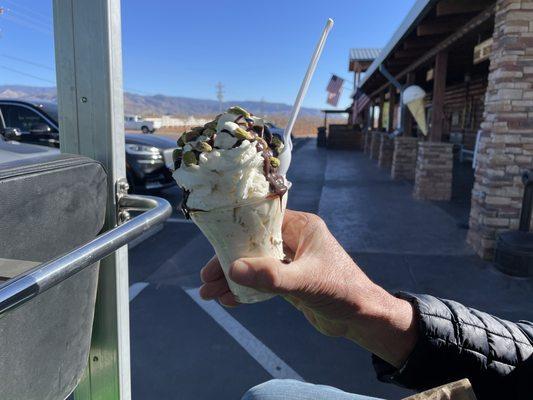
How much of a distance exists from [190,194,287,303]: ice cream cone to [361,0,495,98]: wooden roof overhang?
17.4 ft

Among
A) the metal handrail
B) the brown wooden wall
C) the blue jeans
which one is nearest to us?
the metal handrail

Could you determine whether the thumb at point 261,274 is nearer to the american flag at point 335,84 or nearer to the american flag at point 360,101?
the american flag at point 360,101

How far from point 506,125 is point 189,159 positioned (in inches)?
186

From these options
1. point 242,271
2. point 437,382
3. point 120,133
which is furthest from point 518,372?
point 120,133

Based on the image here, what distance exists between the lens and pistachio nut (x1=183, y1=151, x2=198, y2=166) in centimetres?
101

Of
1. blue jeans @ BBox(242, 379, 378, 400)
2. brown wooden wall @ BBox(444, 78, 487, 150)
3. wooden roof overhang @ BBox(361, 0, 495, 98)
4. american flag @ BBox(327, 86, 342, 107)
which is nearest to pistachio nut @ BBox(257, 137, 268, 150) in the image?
blue jeans @ BBox(242, 379, 378, 400)

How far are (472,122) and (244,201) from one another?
15.9 m

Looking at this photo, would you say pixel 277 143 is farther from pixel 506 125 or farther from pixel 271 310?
pixel 506 125

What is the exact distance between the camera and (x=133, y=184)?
322 inches

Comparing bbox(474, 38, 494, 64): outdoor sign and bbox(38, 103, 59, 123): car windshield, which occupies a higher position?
bbox(474, 38, 494, 64): outdoor sign

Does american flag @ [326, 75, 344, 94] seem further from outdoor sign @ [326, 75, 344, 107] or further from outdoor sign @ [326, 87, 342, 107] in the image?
outdoor sign @ [326, 87, 342, 107]

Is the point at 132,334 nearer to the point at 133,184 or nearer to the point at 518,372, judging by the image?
the point at 518,372

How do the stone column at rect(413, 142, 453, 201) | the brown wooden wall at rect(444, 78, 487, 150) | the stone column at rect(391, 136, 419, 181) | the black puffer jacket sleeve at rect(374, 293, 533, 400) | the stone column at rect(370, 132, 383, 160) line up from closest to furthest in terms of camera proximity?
the black puffer jacket sleeve at rect(374, 293, 533, 400) < the stone column at rect(413, 142, 453, 201) < the stone column at rect(391, 136, 419, 181) < the brown wooden wall at rect(444, 78, 487, 150) < the stone column at rect(370, 132, 383, 160)

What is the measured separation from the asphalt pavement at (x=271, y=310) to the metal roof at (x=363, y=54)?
663 inches
